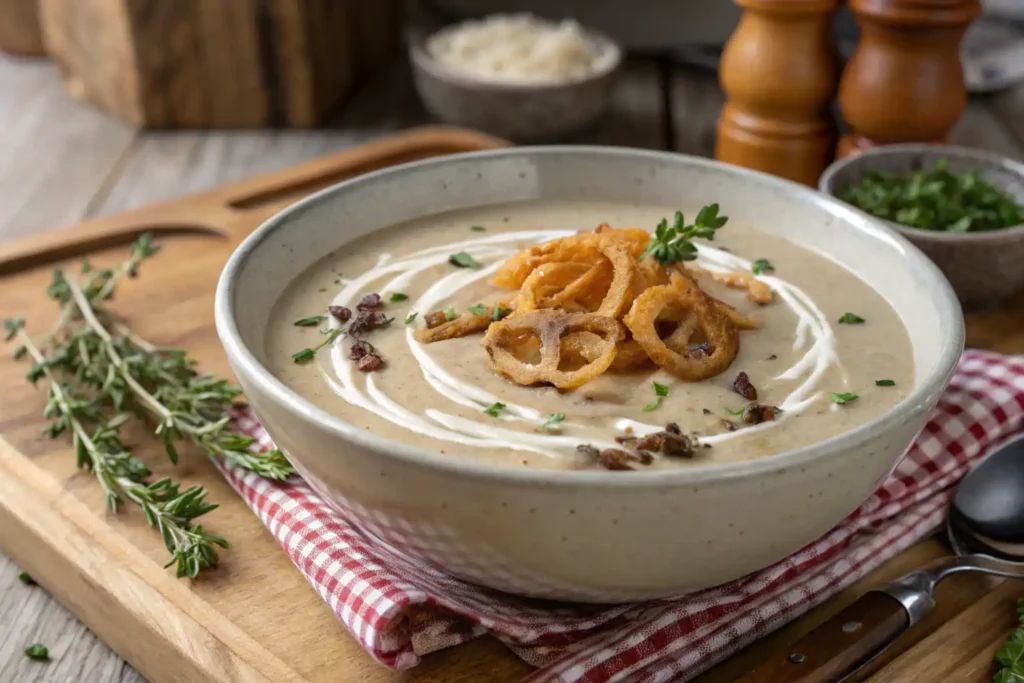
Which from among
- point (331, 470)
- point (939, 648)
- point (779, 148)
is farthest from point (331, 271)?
point (779, 148)

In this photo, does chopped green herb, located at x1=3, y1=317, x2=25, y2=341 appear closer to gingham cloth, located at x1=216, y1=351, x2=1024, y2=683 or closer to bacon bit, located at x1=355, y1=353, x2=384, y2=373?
gingham cloth, located at x1=216, y1=351, x2=1024, y2=683

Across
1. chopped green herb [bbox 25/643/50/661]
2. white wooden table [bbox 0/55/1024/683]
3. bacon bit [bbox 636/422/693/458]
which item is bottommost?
white wooden table [bbox 0/55/1024/683]

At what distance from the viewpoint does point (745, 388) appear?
1.62 meters

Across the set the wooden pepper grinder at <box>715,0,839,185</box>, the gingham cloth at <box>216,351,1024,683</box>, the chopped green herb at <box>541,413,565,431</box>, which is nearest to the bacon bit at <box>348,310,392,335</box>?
the gingham cloth at <box>216,351,1024,683</box>

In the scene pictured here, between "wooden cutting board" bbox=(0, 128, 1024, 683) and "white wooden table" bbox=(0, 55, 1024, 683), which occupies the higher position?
"wooden cutting board" bbox=(0, 128, 1024, 683)

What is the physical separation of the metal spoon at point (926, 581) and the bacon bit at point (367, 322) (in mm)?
765

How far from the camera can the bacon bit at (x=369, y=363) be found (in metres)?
1.67

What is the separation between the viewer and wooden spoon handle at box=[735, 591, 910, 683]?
1.46 metres

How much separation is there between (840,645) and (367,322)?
2.76ft

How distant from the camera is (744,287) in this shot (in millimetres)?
1952

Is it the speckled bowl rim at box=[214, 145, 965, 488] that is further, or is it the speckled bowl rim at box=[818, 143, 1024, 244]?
the speckled bowl rim at box=[818, 143, 1024, 244]

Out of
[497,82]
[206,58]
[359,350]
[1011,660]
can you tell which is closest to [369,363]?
[359,350]

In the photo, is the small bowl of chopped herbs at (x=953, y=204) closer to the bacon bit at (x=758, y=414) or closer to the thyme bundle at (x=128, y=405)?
the bacon bit at (x=758, y=414)

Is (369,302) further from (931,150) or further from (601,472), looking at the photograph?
(931,150)
